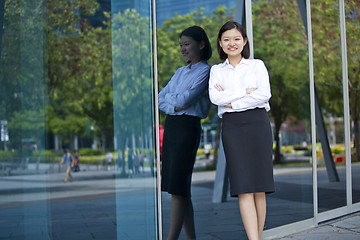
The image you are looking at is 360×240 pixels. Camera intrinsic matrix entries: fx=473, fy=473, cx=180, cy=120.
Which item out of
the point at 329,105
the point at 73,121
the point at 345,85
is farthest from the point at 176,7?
the point at 345,85

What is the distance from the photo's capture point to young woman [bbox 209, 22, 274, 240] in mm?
3385

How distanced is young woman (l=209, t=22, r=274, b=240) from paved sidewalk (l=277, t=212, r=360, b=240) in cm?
110

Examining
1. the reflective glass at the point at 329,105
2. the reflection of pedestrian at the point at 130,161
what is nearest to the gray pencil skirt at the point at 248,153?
the reflection of pedestrian at the point at 130,161

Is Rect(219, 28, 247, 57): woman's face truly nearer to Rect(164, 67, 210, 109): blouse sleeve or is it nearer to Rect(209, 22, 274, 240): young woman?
Rect(209, 22, 274, 240): young woman

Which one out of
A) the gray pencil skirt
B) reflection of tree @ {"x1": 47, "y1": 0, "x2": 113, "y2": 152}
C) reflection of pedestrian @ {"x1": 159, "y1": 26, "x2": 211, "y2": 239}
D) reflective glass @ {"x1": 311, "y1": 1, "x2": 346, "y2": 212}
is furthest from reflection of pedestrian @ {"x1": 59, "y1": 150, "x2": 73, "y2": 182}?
reflective glass @ {"x1": 311, "y1": 1, "x2": 346, "y2": 212}

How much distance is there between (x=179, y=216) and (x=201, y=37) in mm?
1450

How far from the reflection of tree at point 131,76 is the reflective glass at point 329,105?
102 inches

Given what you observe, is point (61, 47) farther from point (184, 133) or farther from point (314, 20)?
point (314, 20)

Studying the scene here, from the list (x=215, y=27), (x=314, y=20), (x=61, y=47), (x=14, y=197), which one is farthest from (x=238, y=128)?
(x=314, y=20)

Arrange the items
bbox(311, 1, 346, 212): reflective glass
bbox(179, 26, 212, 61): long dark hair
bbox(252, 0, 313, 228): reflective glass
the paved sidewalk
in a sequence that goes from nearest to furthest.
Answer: bbox(179, 26, 212, 61): long dark hair
the paved sidewalk
bbox(252, 0, 313, 228): reflective glass
bbox(311, 1, 346, 212): reflective glass

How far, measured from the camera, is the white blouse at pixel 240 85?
337 centimetres

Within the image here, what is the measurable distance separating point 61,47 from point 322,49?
345cm

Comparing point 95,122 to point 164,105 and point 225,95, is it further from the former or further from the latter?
point 225,95

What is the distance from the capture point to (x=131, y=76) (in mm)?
3500
